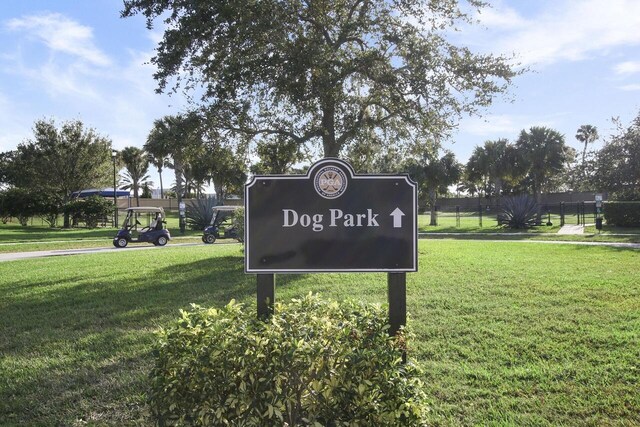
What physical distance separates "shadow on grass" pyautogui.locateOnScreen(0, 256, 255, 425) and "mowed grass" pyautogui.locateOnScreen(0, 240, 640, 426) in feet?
0.05

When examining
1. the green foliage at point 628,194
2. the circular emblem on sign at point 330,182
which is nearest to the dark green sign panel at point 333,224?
the circular emblem on sign at point 330,182

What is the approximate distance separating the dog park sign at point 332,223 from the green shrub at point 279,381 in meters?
0.46

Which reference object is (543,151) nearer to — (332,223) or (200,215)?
(200,215)

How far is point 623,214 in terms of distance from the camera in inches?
920

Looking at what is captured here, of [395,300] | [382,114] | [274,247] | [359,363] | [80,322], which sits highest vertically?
[382,114]

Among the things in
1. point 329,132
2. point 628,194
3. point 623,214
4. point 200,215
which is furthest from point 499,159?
point 329,132

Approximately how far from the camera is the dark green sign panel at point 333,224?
9.62 feet

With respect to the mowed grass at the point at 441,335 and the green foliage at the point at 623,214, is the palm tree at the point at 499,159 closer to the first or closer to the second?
the green foliage at the point at 623,214

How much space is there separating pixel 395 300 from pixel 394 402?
0.65 meters

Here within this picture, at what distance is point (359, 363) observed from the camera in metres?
2.44

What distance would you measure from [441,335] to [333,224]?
2.81 metres

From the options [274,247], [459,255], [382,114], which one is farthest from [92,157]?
[274,247]

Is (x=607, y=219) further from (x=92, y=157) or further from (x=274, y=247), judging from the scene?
(x=92, y=157)

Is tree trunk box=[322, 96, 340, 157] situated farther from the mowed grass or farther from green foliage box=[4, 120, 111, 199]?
green foliage box=[4, 120, 111, 199]
